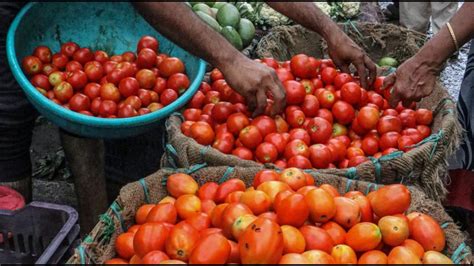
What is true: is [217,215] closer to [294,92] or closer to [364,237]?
[364,237]

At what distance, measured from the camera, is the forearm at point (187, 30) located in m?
2.55

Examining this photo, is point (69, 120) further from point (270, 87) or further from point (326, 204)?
point (326, 204)

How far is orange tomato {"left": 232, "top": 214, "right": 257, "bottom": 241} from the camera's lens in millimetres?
1881

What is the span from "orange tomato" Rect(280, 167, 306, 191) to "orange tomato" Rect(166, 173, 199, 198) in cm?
36

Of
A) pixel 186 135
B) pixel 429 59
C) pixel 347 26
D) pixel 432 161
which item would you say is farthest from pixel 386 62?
pixel 186 135

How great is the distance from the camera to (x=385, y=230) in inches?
79.6

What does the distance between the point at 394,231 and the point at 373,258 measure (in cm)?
15

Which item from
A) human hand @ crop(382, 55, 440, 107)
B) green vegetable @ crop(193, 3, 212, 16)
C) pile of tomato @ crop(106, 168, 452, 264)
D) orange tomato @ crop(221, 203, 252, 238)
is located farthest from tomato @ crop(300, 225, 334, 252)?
green vegetable @ crop(193, 3, 212, 16)

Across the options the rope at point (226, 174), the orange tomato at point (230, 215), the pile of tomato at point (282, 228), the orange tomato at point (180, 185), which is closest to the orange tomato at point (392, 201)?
the pile of tomato at point (282, 228)

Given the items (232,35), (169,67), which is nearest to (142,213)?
(169,67)

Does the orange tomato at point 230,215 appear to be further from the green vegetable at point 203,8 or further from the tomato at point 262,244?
the green vegetable at point 203,8

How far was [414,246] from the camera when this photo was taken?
199 centimetres

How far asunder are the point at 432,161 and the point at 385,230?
0.80m

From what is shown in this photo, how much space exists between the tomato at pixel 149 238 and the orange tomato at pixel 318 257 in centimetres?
46
